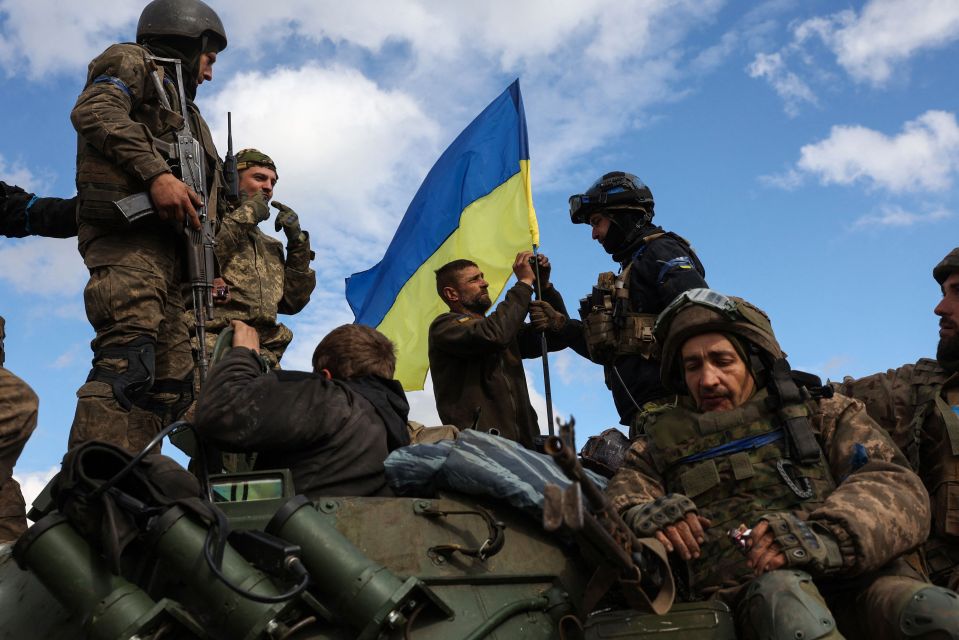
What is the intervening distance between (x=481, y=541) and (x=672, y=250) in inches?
182

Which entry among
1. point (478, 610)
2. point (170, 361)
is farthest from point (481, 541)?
point (170, 361)

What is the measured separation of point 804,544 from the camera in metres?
3.92

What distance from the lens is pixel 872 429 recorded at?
15.1ft

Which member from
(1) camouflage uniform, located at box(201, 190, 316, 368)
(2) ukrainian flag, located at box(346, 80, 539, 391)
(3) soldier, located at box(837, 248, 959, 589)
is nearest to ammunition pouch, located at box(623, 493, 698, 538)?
(3) soldier, located at box(837, 248, 959, 589)

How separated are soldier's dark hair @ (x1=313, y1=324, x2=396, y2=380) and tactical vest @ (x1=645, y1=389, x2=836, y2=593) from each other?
1374 mm

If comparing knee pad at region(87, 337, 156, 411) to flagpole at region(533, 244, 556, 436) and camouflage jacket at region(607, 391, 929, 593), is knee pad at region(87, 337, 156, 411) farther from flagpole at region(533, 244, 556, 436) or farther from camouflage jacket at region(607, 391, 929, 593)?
camouflage jacket at region(607, 391, 929, 593)

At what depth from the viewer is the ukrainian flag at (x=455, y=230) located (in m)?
10.1

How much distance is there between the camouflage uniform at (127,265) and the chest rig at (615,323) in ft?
9.59

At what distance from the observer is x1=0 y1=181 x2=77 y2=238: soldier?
8.05 metres

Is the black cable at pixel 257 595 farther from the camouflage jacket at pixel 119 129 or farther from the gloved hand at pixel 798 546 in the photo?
the camouflage jacket at pixel 119 129

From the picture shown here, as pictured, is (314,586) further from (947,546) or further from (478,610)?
(947,546)

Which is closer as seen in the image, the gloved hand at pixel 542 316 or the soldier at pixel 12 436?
the soldier at pixel 12 436

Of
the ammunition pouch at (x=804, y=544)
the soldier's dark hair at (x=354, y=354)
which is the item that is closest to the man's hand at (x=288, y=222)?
the soldier's dark hair at (x=354, y=354)

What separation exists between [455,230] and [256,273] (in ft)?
6.18
